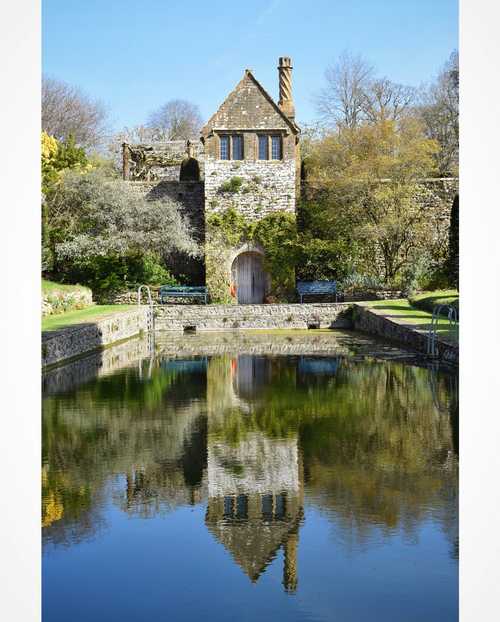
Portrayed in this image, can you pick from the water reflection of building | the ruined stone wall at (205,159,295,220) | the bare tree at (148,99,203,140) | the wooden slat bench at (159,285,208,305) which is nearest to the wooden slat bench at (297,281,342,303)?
the ruined stone wall at (205,159,295,220)

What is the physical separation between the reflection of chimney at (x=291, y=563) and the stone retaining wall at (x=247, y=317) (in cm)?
1737

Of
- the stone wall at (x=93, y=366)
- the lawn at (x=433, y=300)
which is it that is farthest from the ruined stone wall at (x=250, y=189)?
the stone wall at (x=93, y=366)

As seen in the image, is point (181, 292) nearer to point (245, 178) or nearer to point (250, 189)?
point (250, 189)

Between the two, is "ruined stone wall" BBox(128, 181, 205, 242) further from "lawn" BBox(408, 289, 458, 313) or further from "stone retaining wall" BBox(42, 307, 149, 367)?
"lawn" BBox(408, 289, 458, 313)

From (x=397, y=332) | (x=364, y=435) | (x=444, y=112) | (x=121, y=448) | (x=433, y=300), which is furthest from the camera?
(x=444, y=112)

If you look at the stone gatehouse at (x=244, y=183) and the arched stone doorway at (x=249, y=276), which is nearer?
the stone gatehouse at (x=244, y=183)

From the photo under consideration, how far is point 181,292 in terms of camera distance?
25859mm

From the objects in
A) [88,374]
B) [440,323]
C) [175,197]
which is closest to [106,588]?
[88,374]

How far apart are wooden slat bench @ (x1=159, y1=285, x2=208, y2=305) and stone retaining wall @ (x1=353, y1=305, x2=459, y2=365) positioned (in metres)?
4.80

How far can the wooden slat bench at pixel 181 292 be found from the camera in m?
25.3

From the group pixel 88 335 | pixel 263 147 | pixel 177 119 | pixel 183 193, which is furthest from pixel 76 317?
pixel 177 119

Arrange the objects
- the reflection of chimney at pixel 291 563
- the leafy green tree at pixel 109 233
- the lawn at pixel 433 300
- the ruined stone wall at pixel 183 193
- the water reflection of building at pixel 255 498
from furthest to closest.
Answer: the ruined stone wall at pixel 183 193
the leafy green tree at pixel 109 233
the lawn at pixel 433 300
the water reflection of building at pixel 255 498
the reflection of chimney at pixel 291 563

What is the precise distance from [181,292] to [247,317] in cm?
336

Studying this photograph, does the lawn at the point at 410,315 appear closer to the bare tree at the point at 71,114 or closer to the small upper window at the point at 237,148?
the small upper window at the point at 237,148
